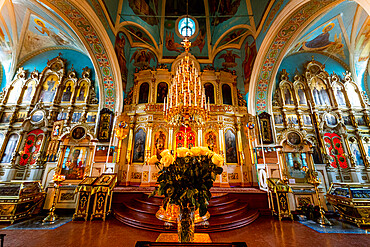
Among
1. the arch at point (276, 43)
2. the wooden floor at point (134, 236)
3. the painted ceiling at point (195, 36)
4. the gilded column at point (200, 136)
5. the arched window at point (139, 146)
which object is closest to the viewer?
the wooden floor at point (134, 236)

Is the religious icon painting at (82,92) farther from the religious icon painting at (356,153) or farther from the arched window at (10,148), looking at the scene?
the religious icon painting at (356,153)

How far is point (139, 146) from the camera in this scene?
867cm

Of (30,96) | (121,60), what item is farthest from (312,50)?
(30,96)

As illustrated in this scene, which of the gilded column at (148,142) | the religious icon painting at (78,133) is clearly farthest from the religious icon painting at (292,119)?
the religious icon painting at (78,133)

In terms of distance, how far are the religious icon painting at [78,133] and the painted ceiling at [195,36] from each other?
160 inches

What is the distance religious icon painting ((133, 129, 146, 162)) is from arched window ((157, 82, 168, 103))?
7.71 ft

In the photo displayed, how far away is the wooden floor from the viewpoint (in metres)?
3.25

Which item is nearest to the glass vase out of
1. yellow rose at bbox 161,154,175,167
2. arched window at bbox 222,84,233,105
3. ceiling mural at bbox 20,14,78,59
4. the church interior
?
yellow rose at bbox 161,154,175,167

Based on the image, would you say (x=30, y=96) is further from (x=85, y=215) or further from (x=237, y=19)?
(x=237, y=19)

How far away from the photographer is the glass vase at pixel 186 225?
1.70 m

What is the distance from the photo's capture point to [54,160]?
803cm

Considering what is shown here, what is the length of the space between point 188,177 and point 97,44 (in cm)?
918

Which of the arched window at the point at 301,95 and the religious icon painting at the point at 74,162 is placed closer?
the religious icon painting at the point at 74,162

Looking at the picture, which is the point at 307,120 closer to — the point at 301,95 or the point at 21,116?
the point at 301,95
